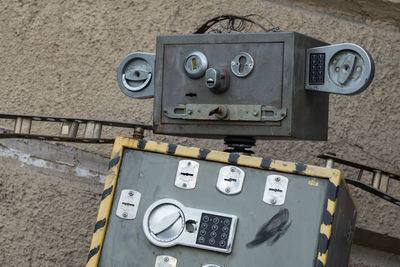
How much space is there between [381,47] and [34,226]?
118 centimetres

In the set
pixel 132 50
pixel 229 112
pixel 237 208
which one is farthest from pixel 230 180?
pixel 132 50

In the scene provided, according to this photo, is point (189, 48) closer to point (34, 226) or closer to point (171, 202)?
point (171, 202)

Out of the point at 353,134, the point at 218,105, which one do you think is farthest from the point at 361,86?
the point at 353,134

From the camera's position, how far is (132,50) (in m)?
2.10

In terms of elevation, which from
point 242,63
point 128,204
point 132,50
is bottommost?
point 128,204

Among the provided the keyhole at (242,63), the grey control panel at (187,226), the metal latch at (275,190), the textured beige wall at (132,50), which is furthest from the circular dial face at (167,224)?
the textured beige wall at (132,50)

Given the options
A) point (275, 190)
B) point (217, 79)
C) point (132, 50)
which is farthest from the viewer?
point (132, 50)

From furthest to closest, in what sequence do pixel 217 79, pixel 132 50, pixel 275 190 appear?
pixel 132 50 → pixel 217 79 → pixel 275 190

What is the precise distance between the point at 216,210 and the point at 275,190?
124 mm

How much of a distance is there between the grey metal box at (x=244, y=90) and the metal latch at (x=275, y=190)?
133 mm

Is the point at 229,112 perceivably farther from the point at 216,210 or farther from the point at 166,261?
the point at 166,261

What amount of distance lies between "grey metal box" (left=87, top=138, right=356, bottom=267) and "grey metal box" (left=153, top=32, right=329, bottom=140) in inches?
4.7

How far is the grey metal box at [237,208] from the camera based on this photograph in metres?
1.31

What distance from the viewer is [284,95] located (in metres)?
1.44
